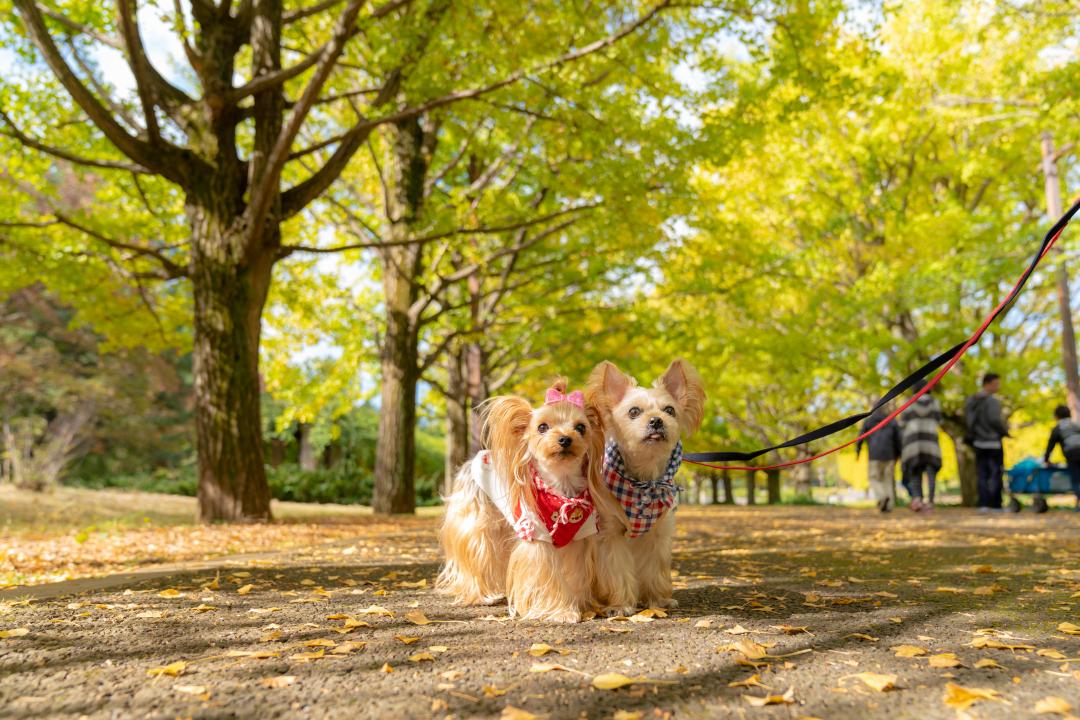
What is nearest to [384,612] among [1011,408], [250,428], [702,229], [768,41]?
[250,428]

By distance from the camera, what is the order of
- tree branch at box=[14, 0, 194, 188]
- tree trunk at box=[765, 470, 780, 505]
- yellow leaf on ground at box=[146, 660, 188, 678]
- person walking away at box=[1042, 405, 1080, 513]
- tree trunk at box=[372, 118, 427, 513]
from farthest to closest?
1. tree trunk at box=[765, 470, 780, 505]
2. tree trunk at box=[372, 118, 427, 513]
3. person walking away at box=[1042, 405, 1080, 513]
4. tree branch at box=[14, 0, 194, 188]
5. yellow leaf on ground at box=[146, 660, 188, 678]

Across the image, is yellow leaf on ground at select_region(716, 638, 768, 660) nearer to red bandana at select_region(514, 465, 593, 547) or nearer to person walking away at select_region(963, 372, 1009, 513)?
red bandana at select_region(514, 465, 593, 547)

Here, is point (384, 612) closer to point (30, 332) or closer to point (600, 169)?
point (600, 169)

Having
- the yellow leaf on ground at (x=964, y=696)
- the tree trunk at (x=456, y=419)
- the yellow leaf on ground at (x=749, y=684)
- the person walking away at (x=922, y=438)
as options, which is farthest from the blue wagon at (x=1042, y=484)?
the yellow leaf on ground at (x=749, y=684)

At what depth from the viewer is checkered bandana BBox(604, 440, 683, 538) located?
3617mm

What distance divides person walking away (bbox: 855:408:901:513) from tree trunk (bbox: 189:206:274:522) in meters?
10.4

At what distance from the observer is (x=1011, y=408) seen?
1688 cm

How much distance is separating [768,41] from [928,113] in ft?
27.5

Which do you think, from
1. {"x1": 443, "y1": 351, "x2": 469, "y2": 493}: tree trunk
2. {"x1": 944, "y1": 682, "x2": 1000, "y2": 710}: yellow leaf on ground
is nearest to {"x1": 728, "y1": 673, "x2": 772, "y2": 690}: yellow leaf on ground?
{"x1": 944, "y1": 682, "x2": 1000, "y2": 710}: yellow leaf on ground

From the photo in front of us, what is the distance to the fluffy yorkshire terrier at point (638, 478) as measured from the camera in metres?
3.63

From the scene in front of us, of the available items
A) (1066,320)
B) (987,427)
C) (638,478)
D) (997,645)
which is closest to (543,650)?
(638,478)

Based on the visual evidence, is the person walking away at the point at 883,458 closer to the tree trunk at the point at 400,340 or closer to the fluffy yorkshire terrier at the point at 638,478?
the tree trunk at the point at 400,340

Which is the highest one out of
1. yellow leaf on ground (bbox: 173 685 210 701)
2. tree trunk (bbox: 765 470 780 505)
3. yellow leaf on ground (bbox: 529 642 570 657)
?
yellow leaf on ground (bbox: 173 685 210 701)

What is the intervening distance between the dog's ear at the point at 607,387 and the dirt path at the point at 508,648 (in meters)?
1.11
